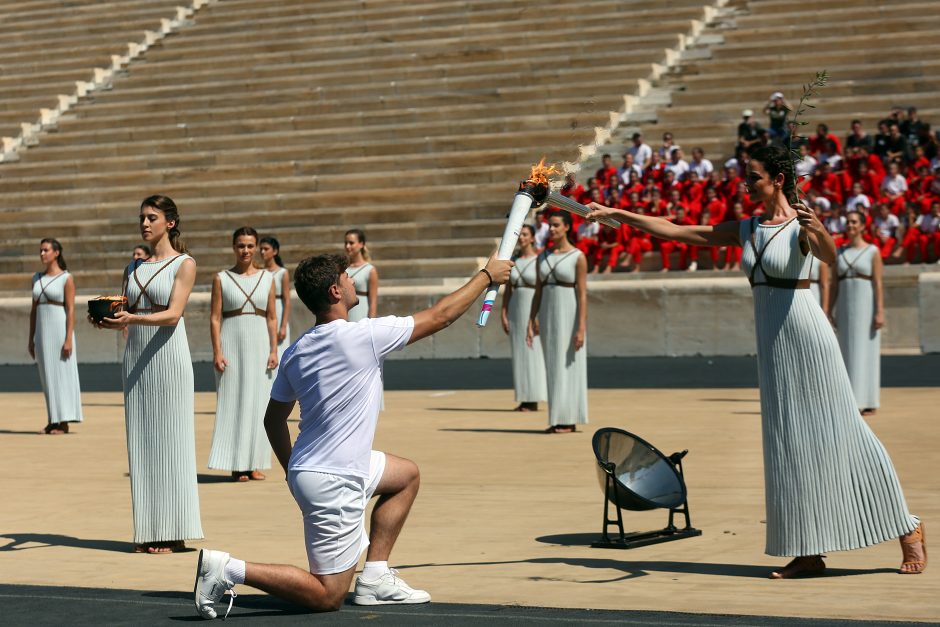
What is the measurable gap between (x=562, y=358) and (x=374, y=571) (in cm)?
752

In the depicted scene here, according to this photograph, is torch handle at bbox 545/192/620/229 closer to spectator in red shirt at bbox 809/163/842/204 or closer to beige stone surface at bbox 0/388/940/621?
beige stone surface at bbox 0/388/940/621

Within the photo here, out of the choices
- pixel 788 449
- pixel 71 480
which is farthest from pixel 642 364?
pixel 788 449

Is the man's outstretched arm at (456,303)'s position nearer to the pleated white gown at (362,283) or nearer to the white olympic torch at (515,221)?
the white olympic torch at (515,221)

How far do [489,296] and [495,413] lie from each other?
9.85 meters

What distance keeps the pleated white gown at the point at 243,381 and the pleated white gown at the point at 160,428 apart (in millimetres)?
2943

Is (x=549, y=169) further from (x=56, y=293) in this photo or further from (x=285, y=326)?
(x=56, y=293)

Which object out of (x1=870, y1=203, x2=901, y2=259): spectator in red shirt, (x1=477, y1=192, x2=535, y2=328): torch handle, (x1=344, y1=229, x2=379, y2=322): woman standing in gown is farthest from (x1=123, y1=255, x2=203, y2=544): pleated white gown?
(x1=870, y1=203, x2=901, y2=259): spectator in red shirt

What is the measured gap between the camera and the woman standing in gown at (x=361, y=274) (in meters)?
15.1

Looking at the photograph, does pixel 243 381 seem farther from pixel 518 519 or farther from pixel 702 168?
pixel 702 168

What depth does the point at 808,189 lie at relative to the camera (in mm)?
22656

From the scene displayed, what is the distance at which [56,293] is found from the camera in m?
15.3

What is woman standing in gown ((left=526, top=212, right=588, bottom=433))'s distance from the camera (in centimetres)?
1397

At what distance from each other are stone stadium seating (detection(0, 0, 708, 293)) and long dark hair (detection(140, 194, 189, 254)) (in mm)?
15932

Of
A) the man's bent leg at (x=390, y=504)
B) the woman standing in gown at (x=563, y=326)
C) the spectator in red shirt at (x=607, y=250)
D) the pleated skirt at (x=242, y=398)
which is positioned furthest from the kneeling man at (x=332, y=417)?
the spectator in red shirt at (x=607, y=250)
